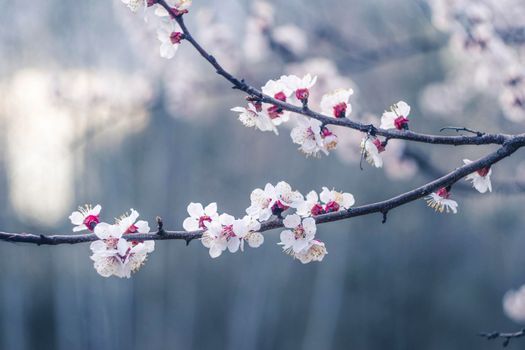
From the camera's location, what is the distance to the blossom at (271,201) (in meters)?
1.15

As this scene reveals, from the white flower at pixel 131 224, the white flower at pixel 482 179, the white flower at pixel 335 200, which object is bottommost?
the white flower at pixel 131 224

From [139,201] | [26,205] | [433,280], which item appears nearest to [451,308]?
[433,280]

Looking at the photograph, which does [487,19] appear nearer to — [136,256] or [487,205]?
[136,256]

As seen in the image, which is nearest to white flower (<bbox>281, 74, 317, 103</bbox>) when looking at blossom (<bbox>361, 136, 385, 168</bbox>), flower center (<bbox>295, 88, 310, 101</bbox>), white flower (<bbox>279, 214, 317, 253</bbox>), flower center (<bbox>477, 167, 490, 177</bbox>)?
flower center (<bbox>295, 88, 310, 101</bbox>)

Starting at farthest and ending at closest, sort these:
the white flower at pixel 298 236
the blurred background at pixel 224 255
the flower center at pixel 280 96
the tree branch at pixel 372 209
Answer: the blurred background at pixel 224 255 < the flower center at pixel 280 96 < the white flower at pixel 298 236 < the tree branch at pixel 372 209

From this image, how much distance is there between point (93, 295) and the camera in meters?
8.05

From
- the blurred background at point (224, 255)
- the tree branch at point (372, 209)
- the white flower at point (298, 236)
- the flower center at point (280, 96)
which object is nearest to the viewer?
the tree branch at point (372, 209)

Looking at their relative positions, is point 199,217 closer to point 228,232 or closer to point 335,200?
point 228,232

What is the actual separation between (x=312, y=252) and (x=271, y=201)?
167mm

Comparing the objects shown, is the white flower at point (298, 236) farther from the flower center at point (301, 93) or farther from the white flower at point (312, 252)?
the flower center at point (301, 93)

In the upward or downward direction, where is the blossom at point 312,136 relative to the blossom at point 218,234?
upward

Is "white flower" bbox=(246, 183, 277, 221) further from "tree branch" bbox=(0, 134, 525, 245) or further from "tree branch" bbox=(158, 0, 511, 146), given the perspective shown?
"tree branch" bbox=(158, 0, 511, 146)

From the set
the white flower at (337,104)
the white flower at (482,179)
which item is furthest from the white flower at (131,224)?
the white flower at (482,179)

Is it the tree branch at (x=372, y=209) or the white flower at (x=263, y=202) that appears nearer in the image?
the tree branch at (x=372, y=209)
